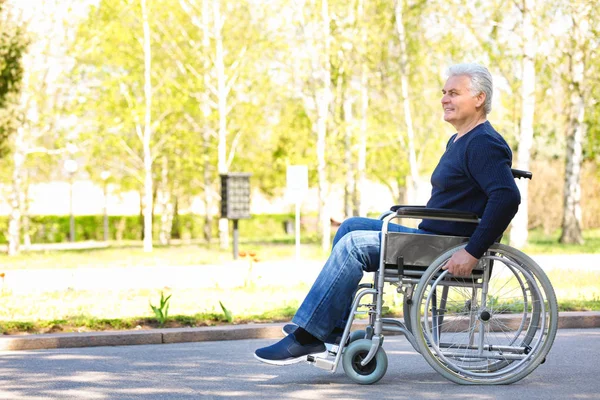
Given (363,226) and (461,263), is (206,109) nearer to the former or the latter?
(363,226)

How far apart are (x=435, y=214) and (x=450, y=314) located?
24.1 inches

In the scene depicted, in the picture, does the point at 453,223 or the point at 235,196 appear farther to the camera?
the point at 235,196

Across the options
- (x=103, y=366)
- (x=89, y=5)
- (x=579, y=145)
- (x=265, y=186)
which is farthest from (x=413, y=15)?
(x=103, y=366)

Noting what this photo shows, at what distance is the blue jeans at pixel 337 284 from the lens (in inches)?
218

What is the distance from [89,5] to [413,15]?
27.5ft

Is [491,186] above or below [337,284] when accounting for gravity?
above

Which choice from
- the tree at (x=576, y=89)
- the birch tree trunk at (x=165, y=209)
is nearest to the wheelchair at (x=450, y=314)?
the tree at (x=576, y=89)

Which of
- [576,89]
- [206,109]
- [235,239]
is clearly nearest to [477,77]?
[235,239]

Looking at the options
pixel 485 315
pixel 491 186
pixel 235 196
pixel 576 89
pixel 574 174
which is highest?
pixel 576 89

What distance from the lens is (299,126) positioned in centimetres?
4141

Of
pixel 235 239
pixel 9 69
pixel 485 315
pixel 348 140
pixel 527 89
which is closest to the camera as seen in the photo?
pixel 485 315

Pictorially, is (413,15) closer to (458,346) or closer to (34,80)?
(34,80)

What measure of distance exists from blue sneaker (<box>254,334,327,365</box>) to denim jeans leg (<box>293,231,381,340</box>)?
0.37 feet

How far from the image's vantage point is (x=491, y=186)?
5.57 metres
